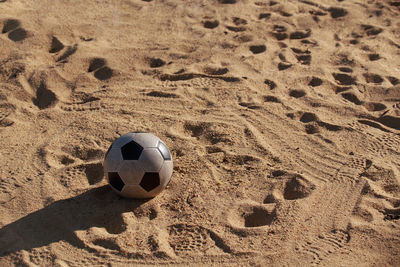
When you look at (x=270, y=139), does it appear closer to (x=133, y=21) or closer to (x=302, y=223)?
(x=302, y=223)

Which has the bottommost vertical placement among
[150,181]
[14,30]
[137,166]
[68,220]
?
[68,220]

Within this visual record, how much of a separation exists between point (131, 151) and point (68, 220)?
0.67m

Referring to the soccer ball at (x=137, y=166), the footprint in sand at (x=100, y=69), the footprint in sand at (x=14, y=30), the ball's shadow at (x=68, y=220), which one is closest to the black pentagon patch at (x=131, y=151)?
the soccer ball at (x=137, y=166)

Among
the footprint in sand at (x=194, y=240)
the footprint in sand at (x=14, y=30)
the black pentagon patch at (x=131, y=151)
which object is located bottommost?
the footprint in sand at (x=194, y=240)

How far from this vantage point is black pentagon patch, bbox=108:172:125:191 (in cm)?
388

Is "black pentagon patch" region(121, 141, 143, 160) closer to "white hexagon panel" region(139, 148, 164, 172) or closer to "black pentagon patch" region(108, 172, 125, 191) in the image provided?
"white hexagon panel" region(139, 148, 164, 172)

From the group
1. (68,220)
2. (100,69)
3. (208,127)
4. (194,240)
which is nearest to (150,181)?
(194,240)

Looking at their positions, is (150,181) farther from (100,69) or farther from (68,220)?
(100,69)

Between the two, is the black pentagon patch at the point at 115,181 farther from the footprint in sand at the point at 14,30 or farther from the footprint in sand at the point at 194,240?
the footprint in sand at the point at 14,30

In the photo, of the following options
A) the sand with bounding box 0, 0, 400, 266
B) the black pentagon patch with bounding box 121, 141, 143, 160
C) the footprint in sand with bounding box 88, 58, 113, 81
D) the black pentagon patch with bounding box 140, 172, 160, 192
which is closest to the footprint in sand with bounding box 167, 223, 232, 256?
the sand with bounding box 0, 0, 400, 266

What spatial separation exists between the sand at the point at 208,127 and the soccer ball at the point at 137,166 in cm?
16

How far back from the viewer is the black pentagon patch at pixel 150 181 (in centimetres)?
388

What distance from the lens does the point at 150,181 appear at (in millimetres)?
3910

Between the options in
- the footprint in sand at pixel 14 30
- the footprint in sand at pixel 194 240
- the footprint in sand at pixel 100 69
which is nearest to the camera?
the footprint in sand at pixel 194 240
